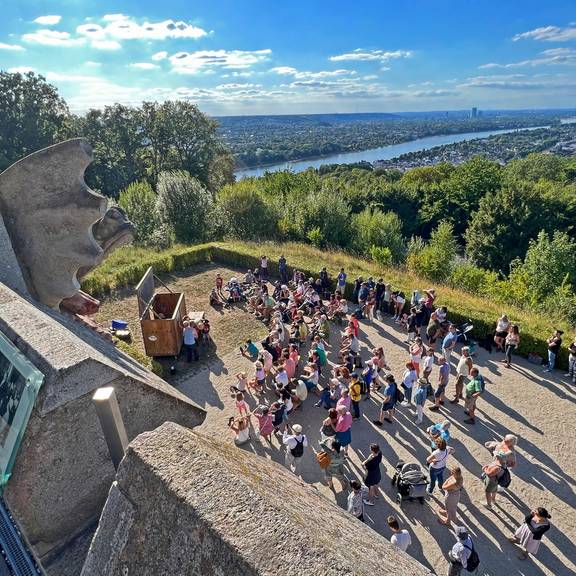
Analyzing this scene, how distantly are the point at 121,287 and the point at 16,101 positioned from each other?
3376cm

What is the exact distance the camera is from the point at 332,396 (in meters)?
11.5

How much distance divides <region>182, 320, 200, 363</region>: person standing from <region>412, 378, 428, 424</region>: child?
782 centimetres

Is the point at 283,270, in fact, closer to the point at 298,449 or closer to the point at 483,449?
the point at 298,449

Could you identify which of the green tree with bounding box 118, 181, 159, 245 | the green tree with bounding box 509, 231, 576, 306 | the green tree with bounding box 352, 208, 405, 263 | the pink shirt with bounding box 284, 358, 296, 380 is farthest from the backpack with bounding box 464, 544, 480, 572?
the green tree with bounding box 118, 181, 159, 245

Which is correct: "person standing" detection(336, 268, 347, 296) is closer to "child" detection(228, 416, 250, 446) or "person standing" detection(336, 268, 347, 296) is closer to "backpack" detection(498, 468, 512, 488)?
"child" detection(228, 416, 250, 446)

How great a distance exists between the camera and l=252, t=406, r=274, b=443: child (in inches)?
431

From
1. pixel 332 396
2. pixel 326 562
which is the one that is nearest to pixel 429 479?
pixel 332 396

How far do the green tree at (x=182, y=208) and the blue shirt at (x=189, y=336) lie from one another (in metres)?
16.5

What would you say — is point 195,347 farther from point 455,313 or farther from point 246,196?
point 246,196

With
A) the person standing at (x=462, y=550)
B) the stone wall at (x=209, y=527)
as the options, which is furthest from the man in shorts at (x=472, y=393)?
the stone wall at (x=209, y=527)

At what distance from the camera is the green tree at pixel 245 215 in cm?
3152

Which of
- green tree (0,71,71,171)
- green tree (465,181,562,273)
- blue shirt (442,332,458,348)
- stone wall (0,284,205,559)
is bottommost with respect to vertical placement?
green tree (465,181,562,273)

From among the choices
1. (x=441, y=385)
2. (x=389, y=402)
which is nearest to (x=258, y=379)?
(x=389, y=402)

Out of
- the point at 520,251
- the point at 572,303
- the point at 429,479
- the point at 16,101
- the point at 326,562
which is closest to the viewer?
the point at 326,562
